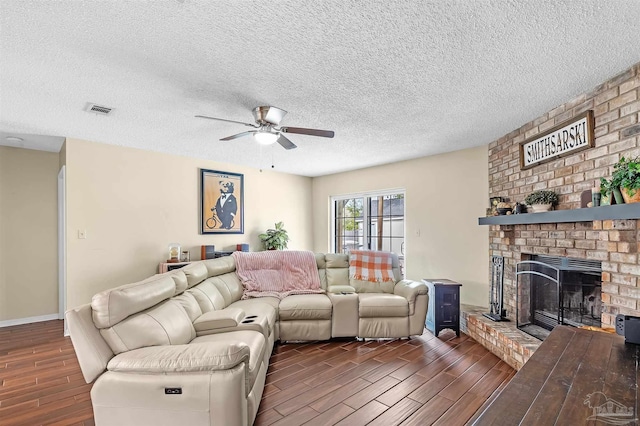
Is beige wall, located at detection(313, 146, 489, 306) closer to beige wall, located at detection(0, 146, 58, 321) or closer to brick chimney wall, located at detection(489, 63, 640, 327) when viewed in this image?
brick chimney wall, located at detection(489, 63, 640, 327)

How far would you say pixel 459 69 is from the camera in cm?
223

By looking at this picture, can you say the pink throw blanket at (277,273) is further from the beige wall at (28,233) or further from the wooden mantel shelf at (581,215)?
the beige wall at (28,233)

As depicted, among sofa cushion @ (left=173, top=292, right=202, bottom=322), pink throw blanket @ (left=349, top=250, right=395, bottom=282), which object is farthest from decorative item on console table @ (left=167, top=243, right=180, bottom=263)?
pink throw blanket @ (left=349, top=250, right=395, bottom=282)

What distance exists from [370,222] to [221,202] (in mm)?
2776

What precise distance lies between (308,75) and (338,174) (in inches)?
160

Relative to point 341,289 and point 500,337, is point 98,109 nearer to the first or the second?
point 341,289

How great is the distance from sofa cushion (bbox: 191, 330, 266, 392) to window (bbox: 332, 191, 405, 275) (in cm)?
340

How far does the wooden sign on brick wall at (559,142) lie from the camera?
100 inches

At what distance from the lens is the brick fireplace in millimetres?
2146

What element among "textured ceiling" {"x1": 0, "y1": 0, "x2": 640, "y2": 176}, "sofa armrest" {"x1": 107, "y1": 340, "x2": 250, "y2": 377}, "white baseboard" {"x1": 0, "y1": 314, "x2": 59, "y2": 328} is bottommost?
"white baseboard" {"x1": 0, "y1": 314, "x2": 59, "y2": 328}

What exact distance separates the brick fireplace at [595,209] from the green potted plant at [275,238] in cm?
364

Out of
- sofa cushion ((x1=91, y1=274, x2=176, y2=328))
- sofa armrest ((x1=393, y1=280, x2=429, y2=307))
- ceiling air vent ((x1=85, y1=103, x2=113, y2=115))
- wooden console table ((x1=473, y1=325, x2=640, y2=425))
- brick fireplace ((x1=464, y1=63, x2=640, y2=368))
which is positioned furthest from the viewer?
sofa armrest ((x1=393, y1=280, x2=429, y2=307))

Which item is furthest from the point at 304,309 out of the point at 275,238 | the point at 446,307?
the point at 275,238

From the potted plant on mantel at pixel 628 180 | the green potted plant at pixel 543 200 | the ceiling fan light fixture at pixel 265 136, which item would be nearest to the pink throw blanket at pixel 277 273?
the ceiling fan light fixture at pixel 265 136
